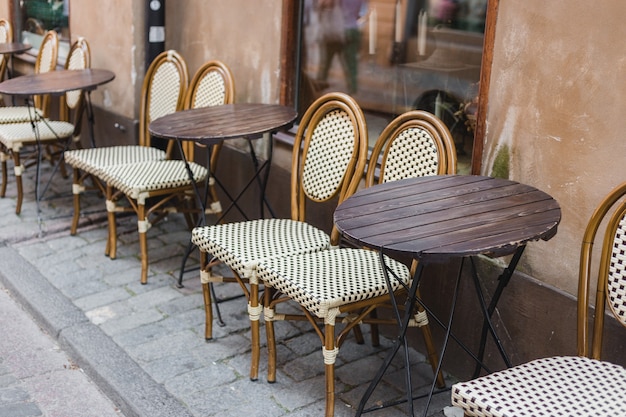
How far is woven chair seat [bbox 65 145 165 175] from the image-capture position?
5191 mm

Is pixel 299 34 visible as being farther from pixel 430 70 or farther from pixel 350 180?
pixel 350 180

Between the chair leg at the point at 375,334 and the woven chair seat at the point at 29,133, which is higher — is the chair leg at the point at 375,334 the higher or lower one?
the lower one

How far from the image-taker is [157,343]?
4.11 metres

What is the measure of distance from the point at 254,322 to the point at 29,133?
318 centimetres

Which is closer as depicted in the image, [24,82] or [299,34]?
[299,34]

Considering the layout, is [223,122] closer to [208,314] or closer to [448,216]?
[208,314]

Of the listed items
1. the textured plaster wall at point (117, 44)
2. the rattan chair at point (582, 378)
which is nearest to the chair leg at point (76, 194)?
the textured plaster wall at point (117, 44)

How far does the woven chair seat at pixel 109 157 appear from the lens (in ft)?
17.0

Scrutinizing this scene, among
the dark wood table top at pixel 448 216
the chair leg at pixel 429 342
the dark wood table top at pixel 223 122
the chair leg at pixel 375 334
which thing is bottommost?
the chair leg at pixel 375 334

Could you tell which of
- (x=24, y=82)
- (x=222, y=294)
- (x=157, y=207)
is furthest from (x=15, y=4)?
(x=222, y=294)

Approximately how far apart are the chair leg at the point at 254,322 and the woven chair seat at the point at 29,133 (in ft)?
9.97

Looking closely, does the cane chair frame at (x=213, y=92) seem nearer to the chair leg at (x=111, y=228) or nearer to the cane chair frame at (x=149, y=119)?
the cane chair frame at (x=149, y=119)

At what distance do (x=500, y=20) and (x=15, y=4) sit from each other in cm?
697

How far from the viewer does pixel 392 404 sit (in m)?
3.35
